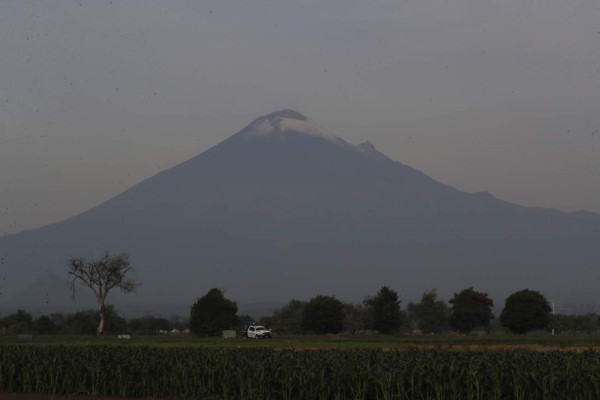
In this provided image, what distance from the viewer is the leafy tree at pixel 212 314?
103812 mm

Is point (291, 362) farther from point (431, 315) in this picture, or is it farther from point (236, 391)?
point (431, 315)

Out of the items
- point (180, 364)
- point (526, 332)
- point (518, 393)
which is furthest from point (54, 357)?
point (526, 332)

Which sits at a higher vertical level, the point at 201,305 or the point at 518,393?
the point at 201,305

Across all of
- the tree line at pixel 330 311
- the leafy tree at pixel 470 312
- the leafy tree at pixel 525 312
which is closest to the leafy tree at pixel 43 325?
the tree line at pixel 330 311

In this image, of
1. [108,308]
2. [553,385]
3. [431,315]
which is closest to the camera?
[553,385]

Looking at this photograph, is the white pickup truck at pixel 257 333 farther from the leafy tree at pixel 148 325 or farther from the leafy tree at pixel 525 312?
the leafy tree at pixel 148 325

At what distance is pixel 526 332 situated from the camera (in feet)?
362

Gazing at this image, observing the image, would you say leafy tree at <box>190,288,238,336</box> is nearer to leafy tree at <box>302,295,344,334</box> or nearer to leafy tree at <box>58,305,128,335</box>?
leafy tree at <box>302,295,344,334</box>

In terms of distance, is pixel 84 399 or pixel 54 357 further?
pixel 54 357

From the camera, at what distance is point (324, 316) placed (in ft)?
351

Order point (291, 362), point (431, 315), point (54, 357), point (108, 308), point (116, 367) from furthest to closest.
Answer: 1. point (431, 315)
2. point (108, 308)
3. point (54, 357)
4. point (116, 367)
5. point (291, 362)

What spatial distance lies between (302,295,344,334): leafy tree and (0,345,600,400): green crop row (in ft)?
228

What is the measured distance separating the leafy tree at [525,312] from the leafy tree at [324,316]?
21.2 meters

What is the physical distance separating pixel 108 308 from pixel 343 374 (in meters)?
122
